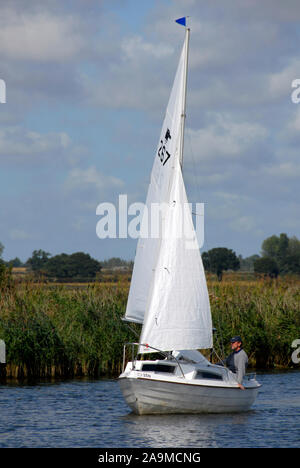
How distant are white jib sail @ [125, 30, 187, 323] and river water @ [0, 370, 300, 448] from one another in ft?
10.1

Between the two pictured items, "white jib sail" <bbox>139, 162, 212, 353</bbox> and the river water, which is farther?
"white jib sail" <bbox>139, 162, 212, 353</bbox>

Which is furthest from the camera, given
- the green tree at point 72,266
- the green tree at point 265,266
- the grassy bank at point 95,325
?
the green tree at point 265,266

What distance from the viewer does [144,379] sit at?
853 inches

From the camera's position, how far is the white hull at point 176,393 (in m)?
21.8

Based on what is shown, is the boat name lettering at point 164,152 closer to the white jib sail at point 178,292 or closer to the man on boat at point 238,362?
the white jib sail at point 178,292

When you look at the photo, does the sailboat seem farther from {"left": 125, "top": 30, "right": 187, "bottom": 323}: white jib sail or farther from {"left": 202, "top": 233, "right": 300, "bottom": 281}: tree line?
{"left": 202, "top": 233, "right": 300, "bottom": 281}: tree line

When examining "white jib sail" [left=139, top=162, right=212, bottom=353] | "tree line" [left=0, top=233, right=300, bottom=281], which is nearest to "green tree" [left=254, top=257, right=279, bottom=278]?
"tree line" [left=0, top=233, right=300, bottom=281]

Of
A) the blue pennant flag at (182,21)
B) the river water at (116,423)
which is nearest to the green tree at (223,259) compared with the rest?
the river water at (116,423)

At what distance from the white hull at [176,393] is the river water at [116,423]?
0.28 meters

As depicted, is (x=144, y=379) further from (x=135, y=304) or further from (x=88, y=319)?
(x=88, y=319)

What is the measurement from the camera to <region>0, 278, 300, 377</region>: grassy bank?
29.0 metres

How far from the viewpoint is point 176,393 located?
72.2 feet

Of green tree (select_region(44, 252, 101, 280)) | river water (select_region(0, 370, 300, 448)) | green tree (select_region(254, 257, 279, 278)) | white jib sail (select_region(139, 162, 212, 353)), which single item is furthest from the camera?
green tree (select_region(254, 257, 279, 278))
